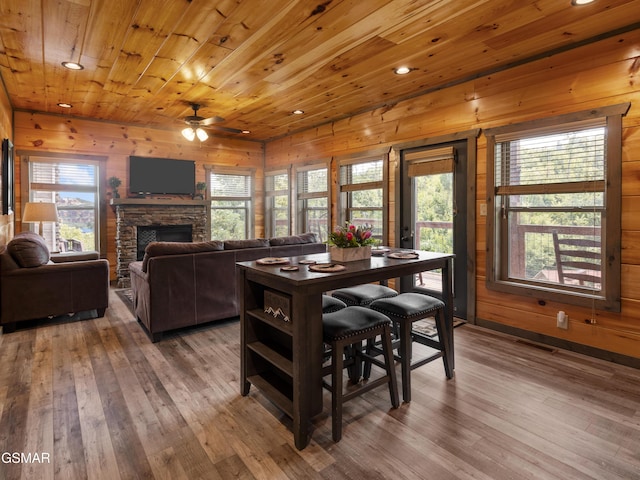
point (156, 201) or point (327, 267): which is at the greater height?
point (156, 201)

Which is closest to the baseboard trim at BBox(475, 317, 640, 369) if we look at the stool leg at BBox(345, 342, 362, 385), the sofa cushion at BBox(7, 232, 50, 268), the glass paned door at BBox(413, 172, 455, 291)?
the glass paned door at BBox(413, 172, 455, 291)

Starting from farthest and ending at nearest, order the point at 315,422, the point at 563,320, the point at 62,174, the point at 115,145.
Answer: the point at 115,145 → the point at 62,174 → the point at 563,320 → the point at 315,422

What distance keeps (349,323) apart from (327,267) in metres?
0.37

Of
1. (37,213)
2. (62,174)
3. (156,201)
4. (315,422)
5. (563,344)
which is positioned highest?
(62,174)

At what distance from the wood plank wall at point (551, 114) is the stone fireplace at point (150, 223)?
12.0 feet

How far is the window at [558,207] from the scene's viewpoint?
306 centimetres

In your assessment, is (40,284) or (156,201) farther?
(156,201)

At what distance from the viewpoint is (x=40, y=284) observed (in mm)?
3873

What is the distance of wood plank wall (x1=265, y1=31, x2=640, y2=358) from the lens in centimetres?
295

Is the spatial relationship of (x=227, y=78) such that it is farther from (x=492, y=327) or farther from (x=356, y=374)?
(x=492, y=327)

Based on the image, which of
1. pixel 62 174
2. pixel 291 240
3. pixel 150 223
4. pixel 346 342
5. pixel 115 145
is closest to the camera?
pixel 346 342

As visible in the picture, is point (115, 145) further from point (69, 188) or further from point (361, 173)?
point (361, 173)

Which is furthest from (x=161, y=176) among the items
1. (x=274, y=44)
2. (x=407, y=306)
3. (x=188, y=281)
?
(x=407, y=306)

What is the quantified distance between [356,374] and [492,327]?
1.95 meters
